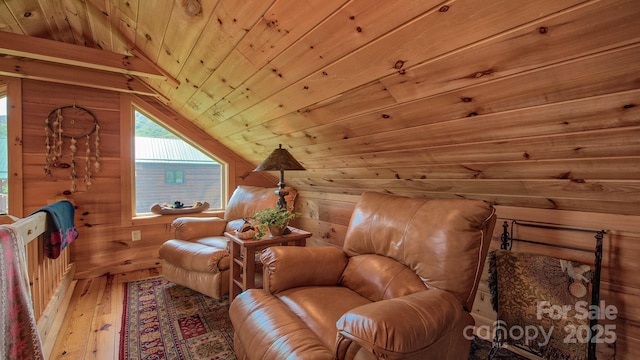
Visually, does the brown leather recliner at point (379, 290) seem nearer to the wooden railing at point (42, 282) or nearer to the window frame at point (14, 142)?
the wooden railing at point (42, 282)

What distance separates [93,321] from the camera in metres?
2.05

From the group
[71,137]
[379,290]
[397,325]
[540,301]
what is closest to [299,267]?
[379,290]

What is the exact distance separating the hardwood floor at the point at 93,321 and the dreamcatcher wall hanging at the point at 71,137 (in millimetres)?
995

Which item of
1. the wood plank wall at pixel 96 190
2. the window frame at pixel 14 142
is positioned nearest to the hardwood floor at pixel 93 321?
the wood plank wall at pixel 96 190

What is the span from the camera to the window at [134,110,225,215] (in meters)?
3.17

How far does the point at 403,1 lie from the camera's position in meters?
0.96

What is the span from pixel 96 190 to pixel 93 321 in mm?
1409

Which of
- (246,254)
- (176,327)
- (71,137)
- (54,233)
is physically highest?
(71,137)

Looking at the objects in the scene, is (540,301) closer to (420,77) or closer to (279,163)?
(420,77)

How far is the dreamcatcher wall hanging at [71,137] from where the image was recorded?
Result: 105 inches

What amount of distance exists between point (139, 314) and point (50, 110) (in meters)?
2.13

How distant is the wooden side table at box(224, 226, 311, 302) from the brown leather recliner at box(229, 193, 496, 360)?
355mm

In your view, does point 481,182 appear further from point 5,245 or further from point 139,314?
point 139,314

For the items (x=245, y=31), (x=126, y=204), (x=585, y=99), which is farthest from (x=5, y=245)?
(x=585, y=99)
